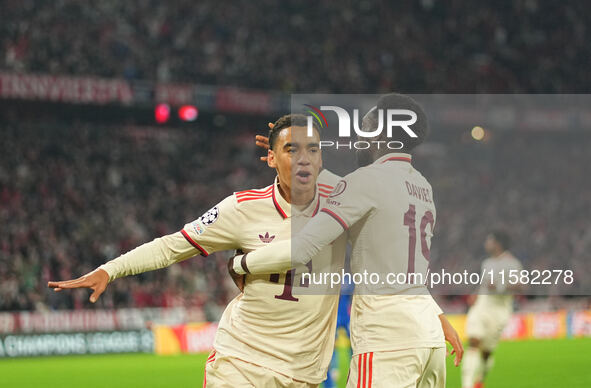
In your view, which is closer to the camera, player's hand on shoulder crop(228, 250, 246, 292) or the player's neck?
player's hand on shoulder crop(228, 250, 246, 292)

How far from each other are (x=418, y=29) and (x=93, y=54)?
1415cm

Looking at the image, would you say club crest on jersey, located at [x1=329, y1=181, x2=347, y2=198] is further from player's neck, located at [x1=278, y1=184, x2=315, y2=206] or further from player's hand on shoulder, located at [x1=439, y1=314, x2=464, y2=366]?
player's hand on shoulder, located at [x1=439, y1=314, x2=464, y2=366]

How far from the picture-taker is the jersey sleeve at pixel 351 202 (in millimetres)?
4211

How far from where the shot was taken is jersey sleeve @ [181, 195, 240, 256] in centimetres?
498

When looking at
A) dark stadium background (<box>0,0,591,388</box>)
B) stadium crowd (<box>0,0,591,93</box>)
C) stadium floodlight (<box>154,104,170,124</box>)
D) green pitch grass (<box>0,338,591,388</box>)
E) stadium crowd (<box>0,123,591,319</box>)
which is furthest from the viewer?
stadium floodlight (<box>154,104,170,124</box>)

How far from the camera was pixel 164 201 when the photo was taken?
25.0 meters

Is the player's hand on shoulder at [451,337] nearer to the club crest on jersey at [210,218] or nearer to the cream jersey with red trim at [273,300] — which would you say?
the cream jersey with red trim at [273,300]

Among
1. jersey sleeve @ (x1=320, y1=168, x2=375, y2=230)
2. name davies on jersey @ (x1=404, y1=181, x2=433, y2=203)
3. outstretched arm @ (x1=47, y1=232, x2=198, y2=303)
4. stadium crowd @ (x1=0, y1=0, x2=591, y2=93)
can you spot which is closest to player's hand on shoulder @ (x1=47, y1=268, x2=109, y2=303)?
outstretched arm @ (x1=47, y1=232, x2=198, y2=303)

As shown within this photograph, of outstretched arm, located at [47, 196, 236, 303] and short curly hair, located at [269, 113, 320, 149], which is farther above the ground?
short curly hair, located at [269, 113, 320, 149]

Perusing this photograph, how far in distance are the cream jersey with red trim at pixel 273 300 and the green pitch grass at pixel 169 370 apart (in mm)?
8395

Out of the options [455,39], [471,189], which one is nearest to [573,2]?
[455,39]

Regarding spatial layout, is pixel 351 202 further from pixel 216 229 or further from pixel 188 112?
pixel 188 112

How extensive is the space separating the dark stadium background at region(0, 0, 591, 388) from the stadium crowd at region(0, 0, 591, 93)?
2.4 inches

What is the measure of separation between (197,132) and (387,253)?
24.4 meters
